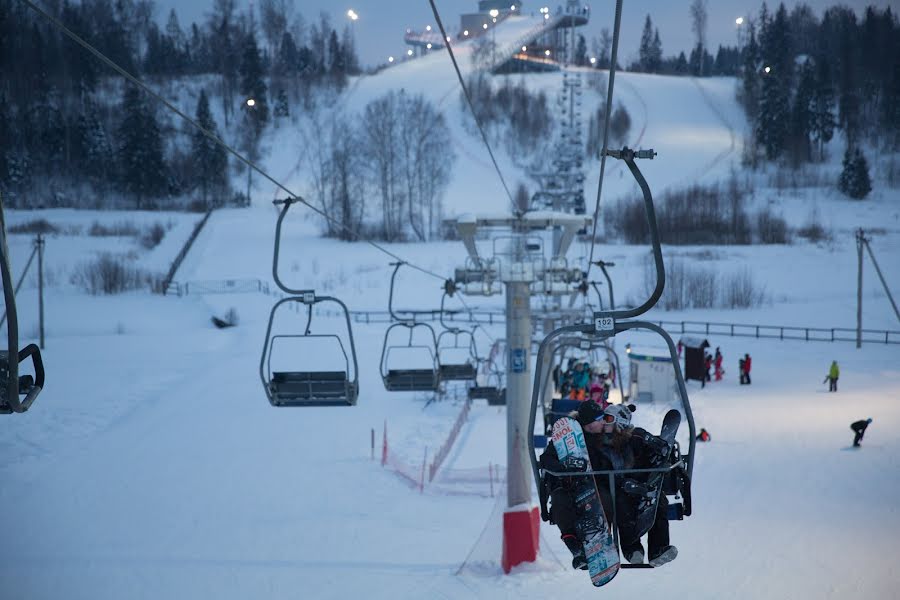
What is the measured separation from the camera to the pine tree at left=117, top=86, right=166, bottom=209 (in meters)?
49.8

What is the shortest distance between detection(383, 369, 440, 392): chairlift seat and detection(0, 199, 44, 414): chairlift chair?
20.1ft

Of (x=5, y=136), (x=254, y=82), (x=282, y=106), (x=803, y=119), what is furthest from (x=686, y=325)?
(x=254, y=82)

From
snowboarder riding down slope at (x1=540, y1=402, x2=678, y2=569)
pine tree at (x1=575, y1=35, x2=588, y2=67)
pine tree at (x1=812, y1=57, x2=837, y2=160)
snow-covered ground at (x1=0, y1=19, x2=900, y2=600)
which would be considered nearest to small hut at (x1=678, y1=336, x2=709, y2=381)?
snow-covered ground at (x1=0, y1=19, x2=900, y2=600)

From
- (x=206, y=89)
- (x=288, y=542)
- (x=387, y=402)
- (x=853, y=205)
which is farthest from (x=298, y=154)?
(x=288, y=542)

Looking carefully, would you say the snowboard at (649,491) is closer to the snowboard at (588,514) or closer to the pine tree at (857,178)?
the snowboard at (588,514)

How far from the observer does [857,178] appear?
137 ft

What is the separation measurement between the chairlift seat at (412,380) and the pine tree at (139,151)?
4393cm

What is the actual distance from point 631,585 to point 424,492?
4813 mm

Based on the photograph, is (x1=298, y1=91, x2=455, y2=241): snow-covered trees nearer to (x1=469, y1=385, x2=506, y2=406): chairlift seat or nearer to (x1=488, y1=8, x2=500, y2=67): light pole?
(x1=488, y1=8, x2=500, y2=67): light pole

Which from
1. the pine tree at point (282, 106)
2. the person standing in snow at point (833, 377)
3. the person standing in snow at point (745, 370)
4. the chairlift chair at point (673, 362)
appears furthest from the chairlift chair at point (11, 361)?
the pine tree at point (282, 106)

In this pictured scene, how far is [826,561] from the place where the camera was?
8625 millimetres

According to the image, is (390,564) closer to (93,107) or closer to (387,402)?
(387,402)

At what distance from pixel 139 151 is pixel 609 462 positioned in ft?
168

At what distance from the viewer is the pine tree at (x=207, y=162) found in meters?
51.2
